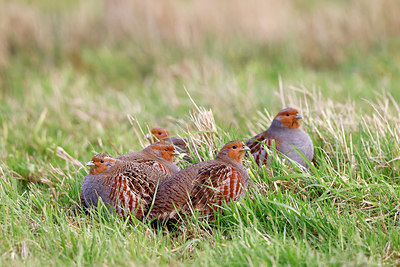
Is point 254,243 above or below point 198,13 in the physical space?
below

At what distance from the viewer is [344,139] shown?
150 inches

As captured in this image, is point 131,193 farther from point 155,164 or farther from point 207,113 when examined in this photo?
point 207,113

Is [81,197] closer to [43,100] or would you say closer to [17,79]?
[43,100]

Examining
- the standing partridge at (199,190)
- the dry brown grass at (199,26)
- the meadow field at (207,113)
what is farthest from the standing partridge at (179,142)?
the dry brown grass at (199,26)

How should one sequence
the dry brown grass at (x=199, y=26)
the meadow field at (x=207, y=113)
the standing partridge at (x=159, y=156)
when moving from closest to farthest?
A: the meadow field at (x=207, y=113) < the standing partridge at (x=159, y=156) < the dry brown grass at (x=199, y=26)

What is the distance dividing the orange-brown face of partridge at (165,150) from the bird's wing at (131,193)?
21.4 inches

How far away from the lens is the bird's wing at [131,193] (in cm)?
312

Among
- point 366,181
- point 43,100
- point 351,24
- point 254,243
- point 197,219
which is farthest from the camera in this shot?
point 351,24

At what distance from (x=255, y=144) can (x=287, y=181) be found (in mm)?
635

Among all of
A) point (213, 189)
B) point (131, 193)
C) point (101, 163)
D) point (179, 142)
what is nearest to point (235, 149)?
point (213, 189)

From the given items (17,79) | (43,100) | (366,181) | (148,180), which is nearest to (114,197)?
(148,180)

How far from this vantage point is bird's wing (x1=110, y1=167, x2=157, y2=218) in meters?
3.12

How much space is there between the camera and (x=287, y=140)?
154 inches

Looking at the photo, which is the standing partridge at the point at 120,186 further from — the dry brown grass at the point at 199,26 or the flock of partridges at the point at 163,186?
the dry brown grass at the point at 199,26
